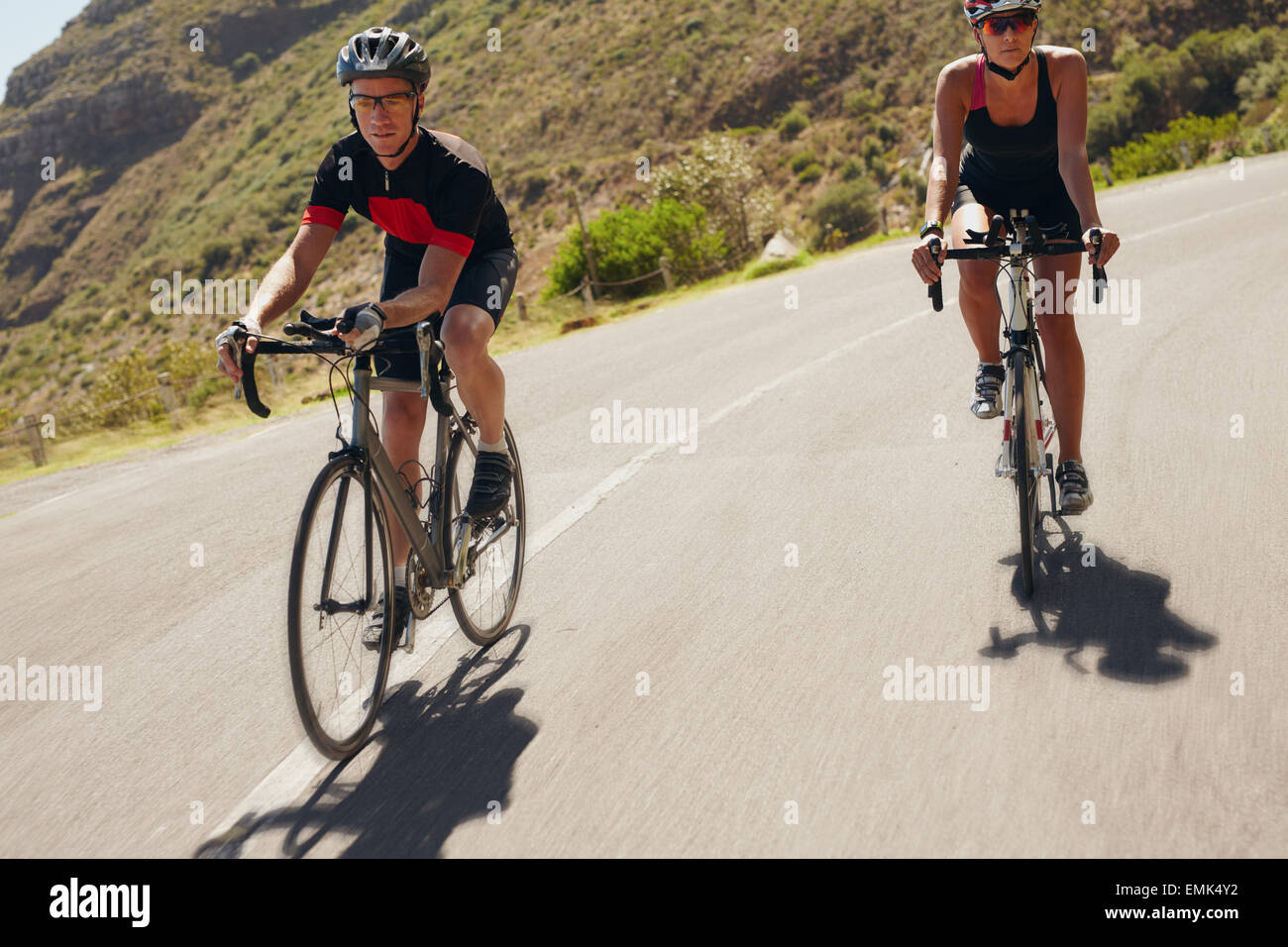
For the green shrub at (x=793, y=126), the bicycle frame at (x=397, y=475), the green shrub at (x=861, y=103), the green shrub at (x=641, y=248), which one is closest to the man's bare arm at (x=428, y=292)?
the bicycle frame at (x=397, y=475)

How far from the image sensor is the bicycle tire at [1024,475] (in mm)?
4078

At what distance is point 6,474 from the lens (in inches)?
547

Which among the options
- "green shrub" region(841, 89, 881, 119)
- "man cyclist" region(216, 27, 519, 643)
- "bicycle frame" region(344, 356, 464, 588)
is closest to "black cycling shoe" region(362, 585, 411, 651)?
"man cyclist" region(216, 27, 519, 643)

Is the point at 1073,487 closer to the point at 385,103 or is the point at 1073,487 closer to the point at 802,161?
the point at 385,103

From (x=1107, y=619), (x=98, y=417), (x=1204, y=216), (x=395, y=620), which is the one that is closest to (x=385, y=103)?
(x=395, y=620)

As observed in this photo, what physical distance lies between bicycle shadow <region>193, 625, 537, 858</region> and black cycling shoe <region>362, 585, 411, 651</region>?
0.29m

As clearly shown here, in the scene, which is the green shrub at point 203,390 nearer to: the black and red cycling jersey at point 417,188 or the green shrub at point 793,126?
the black and red cycling jersey at point 417,188

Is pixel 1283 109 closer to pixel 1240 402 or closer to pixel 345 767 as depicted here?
pixel 1240 402

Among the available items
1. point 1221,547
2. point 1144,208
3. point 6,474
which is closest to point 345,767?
point 1221,547

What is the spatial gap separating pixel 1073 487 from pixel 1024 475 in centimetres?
52

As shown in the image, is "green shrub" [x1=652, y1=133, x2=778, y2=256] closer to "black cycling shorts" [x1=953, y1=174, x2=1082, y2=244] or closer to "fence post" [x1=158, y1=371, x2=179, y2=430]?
"fence post" [x1=158, y1=371, x2=179, y2=430]

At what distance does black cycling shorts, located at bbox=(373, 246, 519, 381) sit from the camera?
3.93 m

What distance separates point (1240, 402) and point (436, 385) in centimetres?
498

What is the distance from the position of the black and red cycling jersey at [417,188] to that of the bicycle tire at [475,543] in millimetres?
829
